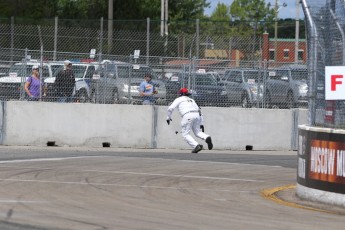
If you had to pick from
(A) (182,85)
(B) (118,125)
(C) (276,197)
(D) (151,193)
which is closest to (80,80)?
(B) (118,125)

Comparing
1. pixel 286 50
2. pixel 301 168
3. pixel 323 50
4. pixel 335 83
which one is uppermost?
pixel 286 50

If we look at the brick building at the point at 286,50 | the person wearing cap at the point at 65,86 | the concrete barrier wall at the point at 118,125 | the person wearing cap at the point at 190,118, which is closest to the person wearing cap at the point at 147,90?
the concrete barrier wall at the point at 118,125

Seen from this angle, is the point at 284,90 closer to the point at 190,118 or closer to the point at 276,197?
the point at 190,118

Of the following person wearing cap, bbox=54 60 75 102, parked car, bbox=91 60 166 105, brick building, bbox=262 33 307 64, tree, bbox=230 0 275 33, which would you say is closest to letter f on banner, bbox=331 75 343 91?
parked car, bbox=91 60 166 105

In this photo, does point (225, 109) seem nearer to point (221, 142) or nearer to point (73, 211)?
point (221, 142)

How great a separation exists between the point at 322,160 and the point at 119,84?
12.8 meters

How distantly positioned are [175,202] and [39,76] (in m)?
12.6

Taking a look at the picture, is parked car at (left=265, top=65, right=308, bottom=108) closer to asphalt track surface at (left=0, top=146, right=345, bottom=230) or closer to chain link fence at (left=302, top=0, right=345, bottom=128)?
asphalt track surface at (left=0, top=146, right=345, bottom=230)

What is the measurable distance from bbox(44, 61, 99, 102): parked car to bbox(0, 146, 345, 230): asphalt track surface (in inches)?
113

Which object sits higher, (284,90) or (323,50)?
(323,50)

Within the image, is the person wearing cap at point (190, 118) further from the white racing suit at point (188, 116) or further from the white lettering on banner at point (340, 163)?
the white lettering on banner at point (340, 163)

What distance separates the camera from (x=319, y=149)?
48.0 ft

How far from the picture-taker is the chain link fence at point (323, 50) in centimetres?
1487

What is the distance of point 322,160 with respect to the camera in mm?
14508
